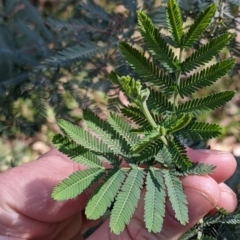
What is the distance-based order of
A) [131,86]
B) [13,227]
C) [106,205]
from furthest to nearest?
[13,227], [106,205], [131,86]

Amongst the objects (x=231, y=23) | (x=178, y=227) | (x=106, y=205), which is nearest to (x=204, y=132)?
(x=106, y=205)

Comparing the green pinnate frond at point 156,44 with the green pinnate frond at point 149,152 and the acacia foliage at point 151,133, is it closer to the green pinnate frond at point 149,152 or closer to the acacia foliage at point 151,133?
the acacia foliage at point 151,133

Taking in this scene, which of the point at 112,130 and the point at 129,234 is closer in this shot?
the point at 112,130

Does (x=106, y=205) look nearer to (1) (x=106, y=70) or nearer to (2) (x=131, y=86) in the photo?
(2) (x=131, y=86)

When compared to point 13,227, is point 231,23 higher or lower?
higher

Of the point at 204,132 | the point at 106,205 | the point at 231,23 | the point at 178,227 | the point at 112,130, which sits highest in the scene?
the point at 231,23

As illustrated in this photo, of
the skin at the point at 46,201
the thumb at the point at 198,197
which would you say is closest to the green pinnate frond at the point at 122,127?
the thumb at the point at 198,197

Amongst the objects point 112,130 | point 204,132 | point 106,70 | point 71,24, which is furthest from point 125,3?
point 204,132

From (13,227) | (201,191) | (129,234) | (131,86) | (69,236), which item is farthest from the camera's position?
(69,236)
